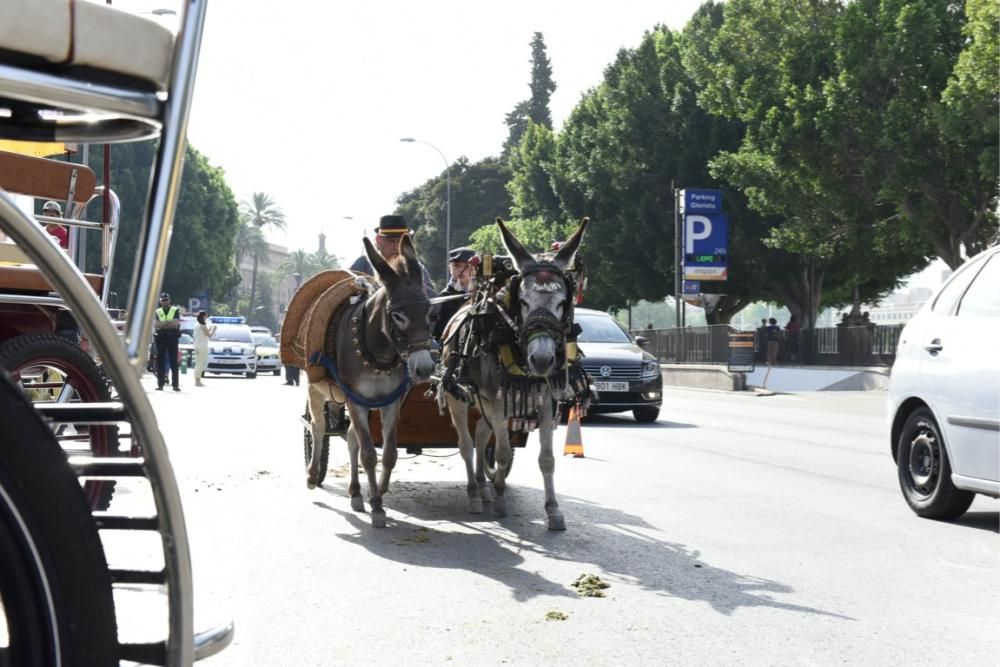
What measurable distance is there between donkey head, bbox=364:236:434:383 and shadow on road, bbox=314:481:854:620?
1.08 m

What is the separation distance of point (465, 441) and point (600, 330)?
40.2 ft

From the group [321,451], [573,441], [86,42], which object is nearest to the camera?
[86,42]

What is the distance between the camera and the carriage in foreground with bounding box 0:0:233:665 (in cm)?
190

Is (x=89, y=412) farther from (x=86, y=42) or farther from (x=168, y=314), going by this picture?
(x=168, y=314)

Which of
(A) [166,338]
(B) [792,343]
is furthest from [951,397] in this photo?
(B) [792,343]

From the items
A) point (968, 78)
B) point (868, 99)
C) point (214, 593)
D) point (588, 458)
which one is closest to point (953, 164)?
point (868, 99)

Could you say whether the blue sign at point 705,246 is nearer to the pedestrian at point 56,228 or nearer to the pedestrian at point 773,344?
the pedestrian at point 773,344

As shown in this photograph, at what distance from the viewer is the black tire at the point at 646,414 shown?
20.3m

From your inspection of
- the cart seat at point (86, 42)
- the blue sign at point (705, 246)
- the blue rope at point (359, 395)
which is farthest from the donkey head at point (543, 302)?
the blue sign at point (705, 246)

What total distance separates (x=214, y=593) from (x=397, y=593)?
3765 mm

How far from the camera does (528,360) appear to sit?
8.18 meters

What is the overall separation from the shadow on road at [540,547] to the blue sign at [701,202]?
34847 mm

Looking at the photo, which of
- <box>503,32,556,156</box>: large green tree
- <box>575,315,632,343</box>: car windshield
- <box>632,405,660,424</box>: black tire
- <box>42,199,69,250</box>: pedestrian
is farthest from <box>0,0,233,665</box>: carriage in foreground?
<box>503,32,556,156</box>: large green tree

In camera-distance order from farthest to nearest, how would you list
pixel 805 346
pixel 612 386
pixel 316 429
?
1. pixel 805 346
2. pixel 612 386
3. pixel 316 429
